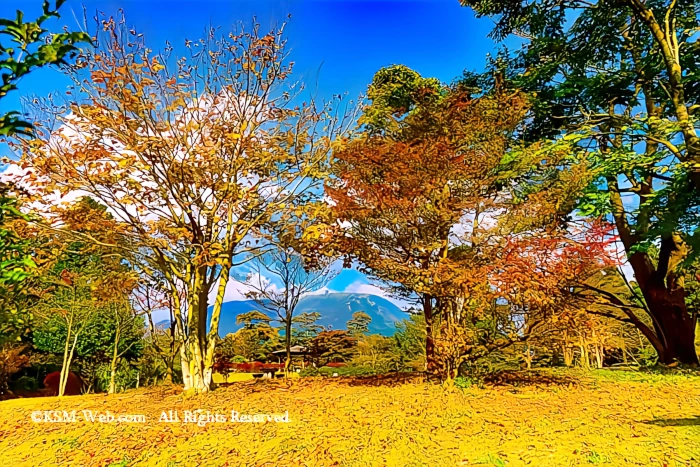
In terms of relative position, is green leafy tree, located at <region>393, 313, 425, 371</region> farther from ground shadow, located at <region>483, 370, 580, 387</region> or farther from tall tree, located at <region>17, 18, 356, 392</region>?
tall tree, located at <region>17, 18, 356, 392</region>

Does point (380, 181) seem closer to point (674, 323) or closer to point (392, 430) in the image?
point (392, 430)

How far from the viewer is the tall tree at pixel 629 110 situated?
20.0 ft

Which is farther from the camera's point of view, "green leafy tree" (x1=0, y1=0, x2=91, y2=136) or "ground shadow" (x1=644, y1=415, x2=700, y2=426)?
"ground shadow" (x1=644, y1=415, x2=700, y2=426)

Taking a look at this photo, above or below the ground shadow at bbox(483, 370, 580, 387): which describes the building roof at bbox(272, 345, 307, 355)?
above

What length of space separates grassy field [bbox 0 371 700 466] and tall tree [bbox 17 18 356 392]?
194 cm

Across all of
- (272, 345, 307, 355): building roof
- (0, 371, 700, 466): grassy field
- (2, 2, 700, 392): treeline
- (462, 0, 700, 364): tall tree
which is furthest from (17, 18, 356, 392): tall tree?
(272, 345, 307, 355): building roof

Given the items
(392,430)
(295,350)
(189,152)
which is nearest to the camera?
(392,430)

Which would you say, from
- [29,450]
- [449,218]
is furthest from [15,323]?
[449,218]

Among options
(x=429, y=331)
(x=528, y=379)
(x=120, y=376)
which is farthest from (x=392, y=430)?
(x=120, y=376)

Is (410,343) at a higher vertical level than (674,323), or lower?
lower

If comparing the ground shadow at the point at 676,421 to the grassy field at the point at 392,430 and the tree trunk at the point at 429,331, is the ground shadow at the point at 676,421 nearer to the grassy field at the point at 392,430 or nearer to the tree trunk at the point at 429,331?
the grassy field at the point at 392,430

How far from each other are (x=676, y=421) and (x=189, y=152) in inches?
252

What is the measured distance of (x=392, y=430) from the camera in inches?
151

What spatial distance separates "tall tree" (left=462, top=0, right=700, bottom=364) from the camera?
241 inches
